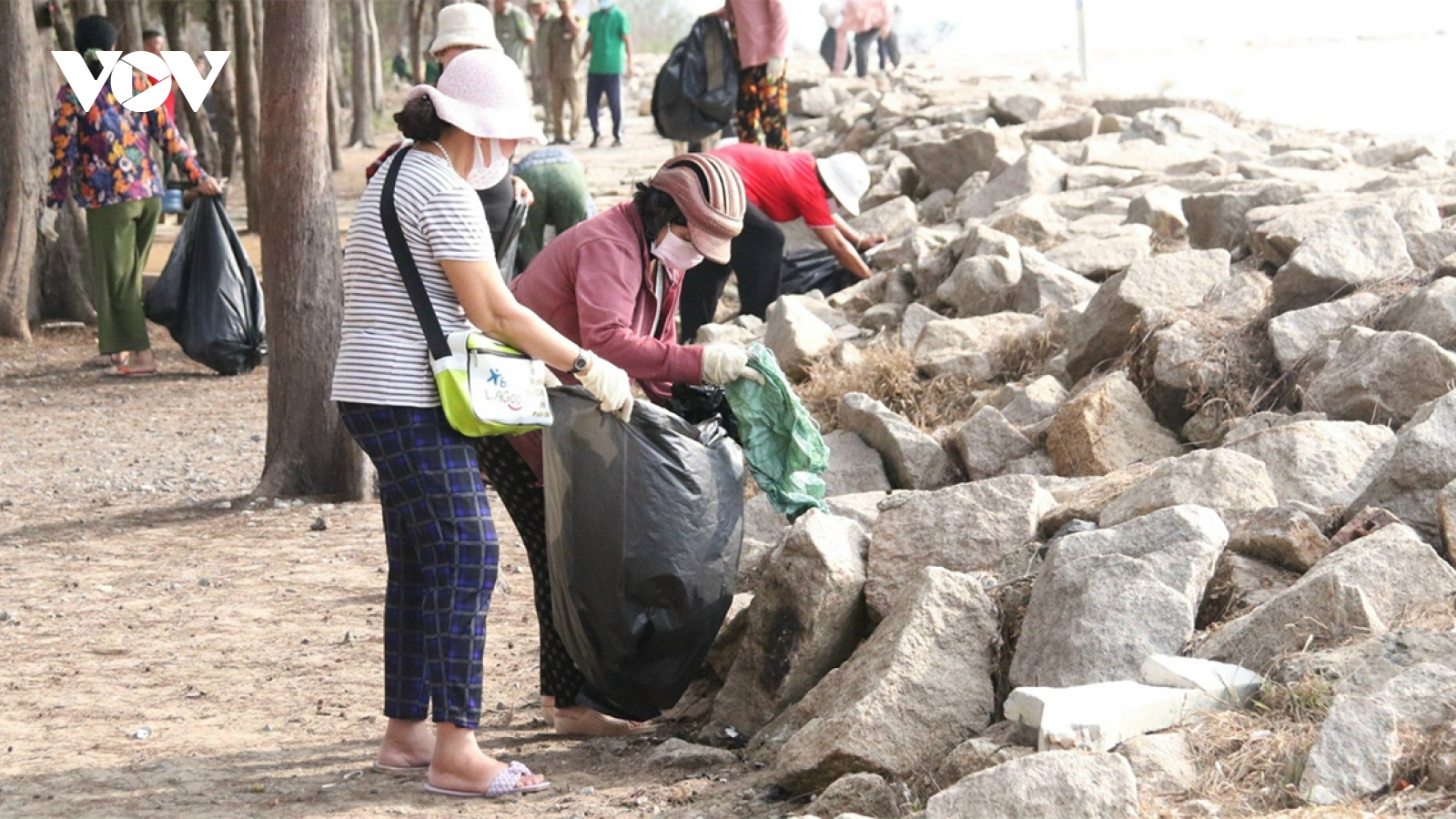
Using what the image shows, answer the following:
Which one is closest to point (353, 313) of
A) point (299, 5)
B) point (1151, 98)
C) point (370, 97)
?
point (299, 5)

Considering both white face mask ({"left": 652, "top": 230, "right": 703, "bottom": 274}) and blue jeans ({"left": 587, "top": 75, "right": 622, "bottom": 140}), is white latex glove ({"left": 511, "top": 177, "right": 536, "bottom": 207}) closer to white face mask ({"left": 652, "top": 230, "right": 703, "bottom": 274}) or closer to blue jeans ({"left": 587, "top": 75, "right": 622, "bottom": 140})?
white face mask ({"left": 652, "top": 230, "right": 703, "bottom": 274})

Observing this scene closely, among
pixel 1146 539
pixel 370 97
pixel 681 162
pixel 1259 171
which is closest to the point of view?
pixel 1146 539

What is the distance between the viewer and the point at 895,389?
21.7 ft

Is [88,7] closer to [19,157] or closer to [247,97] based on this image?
[247,97]

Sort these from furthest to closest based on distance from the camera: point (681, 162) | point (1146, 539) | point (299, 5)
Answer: point (299, 5)
point (681, 162)
point (1146, 539)

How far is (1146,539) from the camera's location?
378 cm

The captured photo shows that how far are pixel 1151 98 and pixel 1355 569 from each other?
35.2 ft

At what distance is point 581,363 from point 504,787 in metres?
0.93

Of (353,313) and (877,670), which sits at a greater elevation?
(353,313)

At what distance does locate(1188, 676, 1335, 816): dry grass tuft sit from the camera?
2855 millimetres

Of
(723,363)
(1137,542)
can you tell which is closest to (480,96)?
(723,363)

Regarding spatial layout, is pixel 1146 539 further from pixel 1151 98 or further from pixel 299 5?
pixel 1151 98

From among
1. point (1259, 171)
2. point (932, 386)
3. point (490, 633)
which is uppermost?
point (1259, 171)

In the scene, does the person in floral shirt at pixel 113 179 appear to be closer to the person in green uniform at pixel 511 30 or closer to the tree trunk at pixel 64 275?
the tree trunk at pixel 64 275
